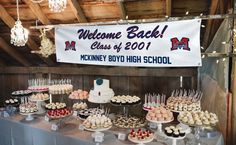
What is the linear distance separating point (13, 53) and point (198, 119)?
4.52m

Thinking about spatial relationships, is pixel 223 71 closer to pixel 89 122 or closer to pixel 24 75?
pixel 89 122

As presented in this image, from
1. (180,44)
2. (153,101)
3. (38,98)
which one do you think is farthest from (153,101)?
(38,98)

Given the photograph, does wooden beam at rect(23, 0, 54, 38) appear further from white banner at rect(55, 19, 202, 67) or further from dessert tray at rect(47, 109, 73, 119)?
dessert tray at rect(47, 109, 73, 119)

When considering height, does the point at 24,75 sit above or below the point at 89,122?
above

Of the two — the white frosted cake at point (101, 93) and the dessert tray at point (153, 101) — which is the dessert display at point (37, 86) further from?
the dessert tray at point (153, 101)

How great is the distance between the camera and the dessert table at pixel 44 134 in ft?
10.2

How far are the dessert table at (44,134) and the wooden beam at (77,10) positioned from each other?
5.59ft

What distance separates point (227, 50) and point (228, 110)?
2.40ft

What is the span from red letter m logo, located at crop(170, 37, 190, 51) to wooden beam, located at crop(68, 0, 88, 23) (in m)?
1.71

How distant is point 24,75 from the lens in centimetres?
648

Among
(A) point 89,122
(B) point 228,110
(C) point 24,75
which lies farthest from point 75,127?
(C) point 24,75

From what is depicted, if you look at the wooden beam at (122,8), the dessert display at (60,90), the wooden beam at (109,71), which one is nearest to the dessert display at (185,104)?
the wooden beam at (109,71)

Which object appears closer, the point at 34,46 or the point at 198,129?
the point at 198,129

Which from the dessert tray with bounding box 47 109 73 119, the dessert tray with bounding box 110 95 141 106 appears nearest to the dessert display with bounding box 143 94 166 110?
the dessert tray with bounding box 110 95 141 106
